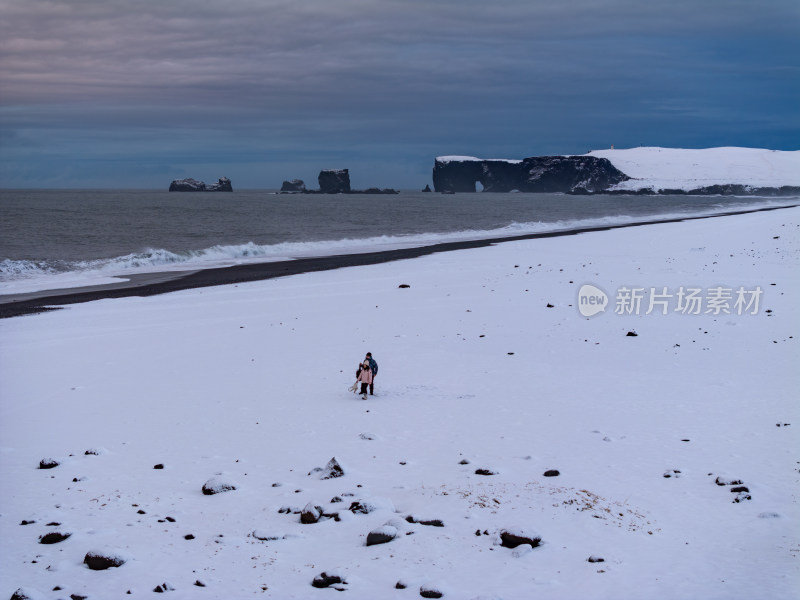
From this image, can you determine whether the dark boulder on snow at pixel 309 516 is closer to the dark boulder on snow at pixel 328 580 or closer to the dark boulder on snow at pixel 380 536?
the dark boulder on snow at pixel 380 536

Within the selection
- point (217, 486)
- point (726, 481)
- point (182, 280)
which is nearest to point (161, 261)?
point (182, 280)

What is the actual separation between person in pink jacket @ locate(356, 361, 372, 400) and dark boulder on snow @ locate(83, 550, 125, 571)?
5.57 metres

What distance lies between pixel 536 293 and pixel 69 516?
52.4 feet

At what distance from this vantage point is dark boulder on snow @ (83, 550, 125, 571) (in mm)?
6562

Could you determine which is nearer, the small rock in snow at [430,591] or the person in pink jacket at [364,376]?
the small rock in snow at [430,591]

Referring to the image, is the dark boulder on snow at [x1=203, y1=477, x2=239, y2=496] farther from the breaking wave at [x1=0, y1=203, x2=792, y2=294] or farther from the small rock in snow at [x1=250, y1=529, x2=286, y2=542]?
the breaking wave at [x1=0, y1=203, x2=792, y2=294]

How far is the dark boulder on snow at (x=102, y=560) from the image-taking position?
21.5ft

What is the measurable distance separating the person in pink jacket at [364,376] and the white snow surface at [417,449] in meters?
0.31

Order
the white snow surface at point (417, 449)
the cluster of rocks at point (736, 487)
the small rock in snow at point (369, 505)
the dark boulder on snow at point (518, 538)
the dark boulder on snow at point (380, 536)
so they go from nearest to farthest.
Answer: the white snow surface at point (417, 449), the dark boulder on snow at point (518, 538), the dark boulder on snow at point (380, 536), the small rock in snow at point (369, 505), the cluster of rocks at point (736, 487)

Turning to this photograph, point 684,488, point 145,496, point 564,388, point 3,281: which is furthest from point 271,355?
point 3,281

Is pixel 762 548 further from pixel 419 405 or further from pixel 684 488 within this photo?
pixel 419 405

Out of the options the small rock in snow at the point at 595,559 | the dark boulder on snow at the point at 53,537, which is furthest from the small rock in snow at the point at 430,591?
the dark boulder on snow at the point at 53,537

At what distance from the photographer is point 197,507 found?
25.8 ft

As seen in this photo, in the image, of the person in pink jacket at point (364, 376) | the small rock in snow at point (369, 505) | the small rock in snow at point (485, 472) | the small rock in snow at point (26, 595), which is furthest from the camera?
the person in pink jacket at point (364, 376)
